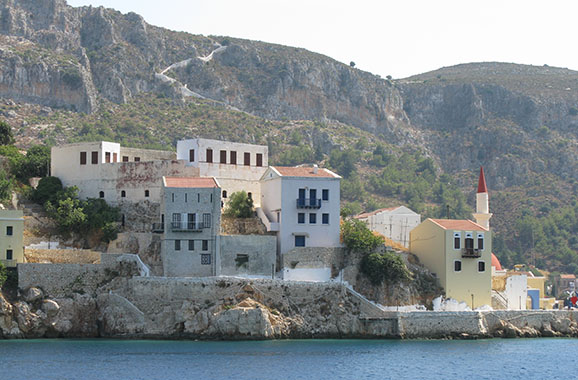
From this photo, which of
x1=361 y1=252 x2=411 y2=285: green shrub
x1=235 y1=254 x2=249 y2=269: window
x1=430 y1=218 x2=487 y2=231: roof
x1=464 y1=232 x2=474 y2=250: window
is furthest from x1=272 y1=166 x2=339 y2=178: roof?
x1=464 y1=232 x2=474 y2=250: window

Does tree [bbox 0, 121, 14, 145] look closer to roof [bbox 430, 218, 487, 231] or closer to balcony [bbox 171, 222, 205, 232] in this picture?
balcony [bbox 171, 222, 205, 232]

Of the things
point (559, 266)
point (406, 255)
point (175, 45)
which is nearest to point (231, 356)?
point (406, 255)

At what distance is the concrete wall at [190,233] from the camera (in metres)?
63.1

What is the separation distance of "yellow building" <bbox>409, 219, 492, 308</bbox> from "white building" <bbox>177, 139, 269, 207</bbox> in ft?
45.4

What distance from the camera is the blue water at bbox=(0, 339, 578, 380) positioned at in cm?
4900

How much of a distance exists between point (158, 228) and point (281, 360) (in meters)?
16.4

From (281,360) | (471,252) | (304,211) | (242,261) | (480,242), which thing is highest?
(304,211)

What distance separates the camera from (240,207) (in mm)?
68688

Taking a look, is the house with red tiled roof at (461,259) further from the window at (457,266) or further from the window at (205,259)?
the window at (205,259)

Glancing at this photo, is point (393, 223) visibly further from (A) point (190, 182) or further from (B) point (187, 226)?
(B) point (187, 226)

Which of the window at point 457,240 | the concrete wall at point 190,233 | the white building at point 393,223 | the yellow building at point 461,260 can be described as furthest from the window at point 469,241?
the concrete wall at point 190,233

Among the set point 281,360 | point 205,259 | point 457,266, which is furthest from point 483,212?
point 281,360

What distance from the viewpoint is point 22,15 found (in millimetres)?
123688

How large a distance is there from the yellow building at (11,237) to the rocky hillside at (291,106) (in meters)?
44.2
